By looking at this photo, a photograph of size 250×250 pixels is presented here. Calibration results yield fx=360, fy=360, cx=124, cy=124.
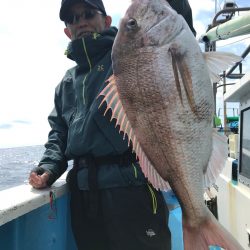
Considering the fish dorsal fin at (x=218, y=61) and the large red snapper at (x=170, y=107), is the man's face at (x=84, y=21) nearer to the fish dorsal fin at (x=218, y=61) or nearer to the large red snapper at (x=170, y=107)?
the large red snapper at (x=170, y=107)

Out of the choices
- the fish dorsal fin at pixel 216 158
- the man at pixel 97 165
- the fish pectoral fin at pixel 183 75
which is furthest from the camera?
the man at pixel 97 165

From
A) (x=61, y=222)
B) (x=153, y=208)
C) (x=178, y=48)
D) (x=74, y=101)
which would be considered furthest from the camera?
(x=61, y=222)

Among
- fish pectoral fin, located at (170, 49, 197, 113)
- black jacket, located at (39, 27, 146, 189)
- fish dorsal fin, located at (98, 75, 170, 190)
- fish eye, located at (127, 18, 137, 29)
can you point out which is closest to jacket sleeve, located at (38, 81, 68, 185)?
black jacket, located at (39, 27, 146, 189)

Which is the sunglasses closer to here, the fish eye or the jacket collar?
→ the jacket collar

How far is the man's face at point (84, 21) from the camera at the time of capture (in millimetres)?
2719

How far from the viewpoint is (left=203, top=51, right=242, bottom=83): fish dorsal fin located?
5.71 feet

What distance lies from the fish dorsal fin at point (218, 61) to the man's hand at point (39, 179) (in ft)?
5.59

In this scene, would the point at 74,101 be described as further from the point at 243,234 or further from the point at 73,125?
the point at 243,234

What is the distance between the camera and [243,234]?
3428mm

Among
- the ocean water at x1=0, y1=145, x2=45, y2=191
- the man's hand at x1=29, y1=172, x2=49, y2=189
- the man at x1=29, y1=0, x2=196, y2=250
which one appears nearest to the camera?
the man at x1=29, y1=0, x2=196, y2=250

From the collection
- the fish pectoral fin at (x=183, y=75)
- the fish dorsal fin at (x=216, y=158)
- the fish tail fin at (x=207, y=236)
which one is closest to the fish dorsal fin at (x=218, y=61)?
the fish pectoral fin at (x=183, y=75)

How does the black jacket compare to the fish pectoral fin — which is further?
A: the black jacket

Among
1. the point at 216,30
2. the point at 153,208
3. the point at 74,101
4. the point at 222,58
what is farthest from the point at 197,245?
the point at 216,30

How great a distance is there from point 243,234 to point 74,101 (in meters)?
2.04
